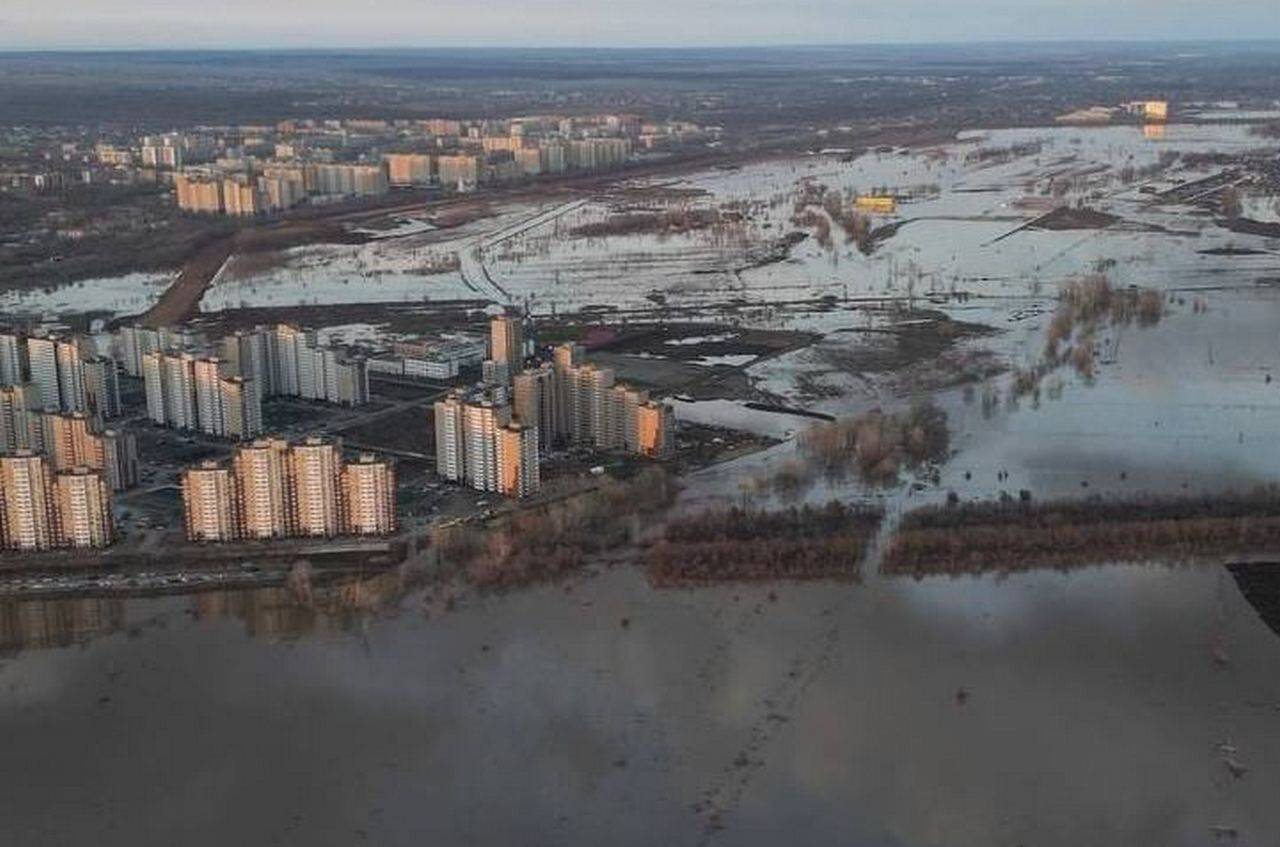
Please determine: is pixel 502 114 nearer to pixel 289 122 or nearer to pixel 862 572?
pixel 289 122

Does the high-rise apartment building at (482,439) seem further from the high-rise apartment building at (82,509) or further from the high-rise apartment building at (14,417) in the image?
the high-rise apartment building at (14,417)

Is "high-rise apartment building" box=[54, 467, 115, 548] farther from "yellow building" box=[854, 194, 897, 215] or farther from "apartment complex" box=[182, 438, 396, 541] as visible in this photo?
"yellow building" box=[854, 194, 897, 215]

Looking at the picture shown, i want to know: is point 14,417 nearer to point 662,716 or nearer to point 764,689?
point 662,716

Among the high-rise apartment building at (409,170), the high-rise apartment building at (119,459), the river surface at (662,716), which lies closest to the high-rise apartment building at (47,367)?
the high-rise apartment building at (119,459)

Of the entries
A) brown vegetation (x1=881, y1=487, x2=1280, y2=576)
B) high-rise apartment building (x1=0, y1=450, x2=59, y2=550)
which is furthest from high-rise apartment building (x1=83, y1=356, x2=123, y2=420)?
brown vegetation (x1=881, y1=487, x2=1280, y2=576)

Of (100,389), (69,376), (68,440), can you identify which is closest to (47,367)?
(69,376)

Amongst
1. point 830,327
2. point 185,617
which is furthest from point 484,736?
point 830,327

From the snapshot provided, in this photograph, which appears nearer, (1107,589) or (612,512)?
(1107,589)
